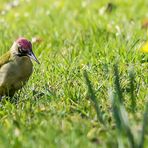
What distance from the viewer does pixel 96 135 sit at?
374 centimetres

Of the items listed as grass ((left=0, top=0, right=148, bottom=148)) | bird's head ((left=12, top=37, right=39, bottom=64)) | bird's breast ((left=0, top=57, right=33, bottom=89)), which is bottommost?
grass ((left=0, top=0, right=148, bottom=148))

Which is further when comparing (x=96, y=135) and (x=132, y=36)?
(x=132, y=36)

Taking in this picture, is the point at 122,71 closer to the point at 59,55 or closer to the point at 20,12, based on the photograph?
the point at 59,55

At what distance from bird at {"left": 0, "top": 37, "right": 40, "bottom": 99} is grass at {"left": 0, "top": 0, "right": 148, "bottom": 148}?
0.37 feet

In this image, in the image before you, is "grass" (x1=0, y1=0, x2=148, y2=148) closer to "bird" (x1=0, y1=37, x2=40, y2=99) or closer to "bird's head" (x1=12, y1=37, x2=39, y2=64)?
"bird" (x1=0, y1=37, x2=40, y2=99)

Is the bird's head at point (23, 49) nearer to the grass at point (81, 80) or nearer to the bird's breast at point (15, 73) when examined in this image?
the bird's breast at point (15, 73)

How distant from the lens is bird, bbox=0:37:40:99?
16.2 ft

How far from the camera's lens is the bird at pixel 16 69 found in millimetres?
4941

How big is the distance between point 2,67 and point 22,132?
1347 millimetres

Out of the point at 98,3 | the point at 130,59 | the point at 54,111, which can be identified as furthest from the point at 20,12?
the point at 54,111

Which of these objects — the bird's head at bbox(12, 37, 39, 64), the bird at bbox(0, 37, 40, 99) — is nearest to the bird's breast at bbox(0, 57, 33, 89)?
the bird at bbox(0, 37, 40, 99)

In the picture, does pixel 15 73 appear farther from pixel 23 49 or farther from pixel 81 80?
pixel 81 80

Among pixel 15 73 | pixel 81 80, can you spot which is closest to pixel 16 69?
pixel 15 73

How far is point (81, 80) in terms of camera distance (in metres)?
5.11
